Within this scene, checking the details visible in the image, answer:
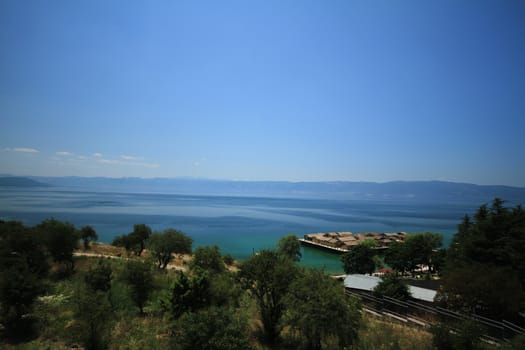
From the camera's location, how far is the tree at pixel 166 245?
35406mm

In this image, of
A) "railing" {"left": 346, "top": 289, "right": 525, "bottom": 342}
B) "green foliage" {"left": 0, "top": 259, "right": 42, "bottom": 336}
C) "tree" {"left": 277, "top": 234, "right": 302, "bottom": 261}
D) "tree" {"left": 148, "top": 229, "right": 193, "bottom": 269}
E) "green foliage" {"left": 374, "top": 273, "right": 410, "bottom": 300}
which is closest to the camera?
"railing" {"left": 346, "top": 289, "right": 525, "bottom": 342}

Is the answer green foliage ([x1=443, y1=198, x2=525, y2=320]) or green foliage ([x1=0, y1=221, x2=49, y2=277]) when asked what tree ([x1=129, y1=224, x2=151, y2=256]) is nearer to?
green foliage ([x1=0, y1=221, x2=49, y2=277])

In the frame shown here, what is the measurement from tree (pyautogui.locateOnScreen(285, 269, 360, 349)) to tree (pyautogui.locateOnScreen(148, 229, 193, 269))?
2655cm

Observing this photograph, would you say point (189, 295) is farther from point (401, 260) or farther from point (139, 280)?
point (401, 260)

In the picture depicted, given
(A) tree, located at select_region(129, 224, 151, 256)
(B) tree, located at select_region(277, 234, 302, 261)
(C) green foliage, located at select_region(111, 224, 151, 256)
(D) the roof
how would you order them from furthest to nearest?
(B) tree, located at select_region(277, 234, 302, 261)
(A) tree, located at select_region(129, 224, 151, 256)
(C) green foliage, located at select_region(111, 224, 151, 256)
(D) the roof

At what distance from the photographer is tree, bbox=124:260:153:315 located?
1845cm

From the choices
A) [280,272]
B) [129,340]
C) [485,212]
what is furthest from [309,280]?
[485,212]

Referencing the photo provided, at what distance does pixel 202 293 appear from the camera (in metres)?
16.4

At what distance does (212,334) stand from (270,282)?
5.66m

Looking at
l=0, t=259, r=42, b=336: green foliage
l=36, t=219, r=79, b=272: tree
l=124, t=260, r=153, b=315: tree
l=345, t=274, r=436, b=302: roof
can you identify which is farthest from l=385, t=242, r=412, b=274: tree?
l=36, t=219, r=79, b=272: tree

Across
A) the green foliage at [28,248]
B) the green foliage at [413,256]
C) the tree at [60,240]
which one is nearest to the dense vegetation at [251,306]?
the green foliage at [28,248]

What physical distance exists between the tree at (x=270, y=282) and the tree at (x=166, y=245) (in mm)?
23209

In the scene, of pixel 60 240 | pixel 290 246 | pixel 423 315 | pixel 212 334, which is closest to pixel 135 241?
pixel 60 240

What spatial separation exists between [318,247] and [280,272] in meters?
61.9
